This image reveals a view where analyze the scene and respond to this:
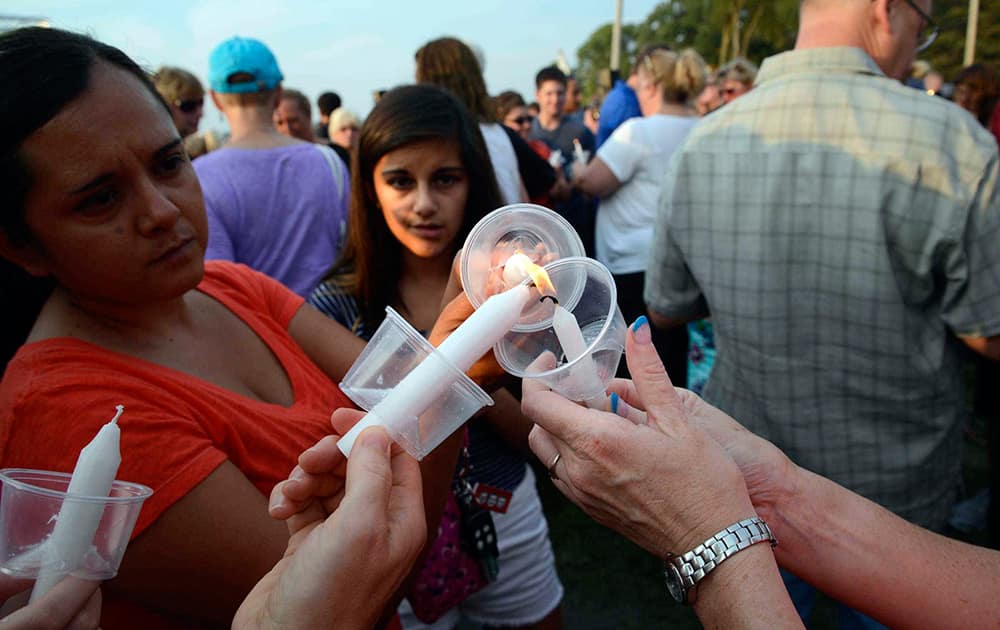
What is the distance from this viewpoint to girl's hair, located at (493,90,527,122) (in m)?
6.85

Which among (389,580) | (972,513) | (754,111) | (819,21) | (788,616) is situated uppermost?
(819,21)

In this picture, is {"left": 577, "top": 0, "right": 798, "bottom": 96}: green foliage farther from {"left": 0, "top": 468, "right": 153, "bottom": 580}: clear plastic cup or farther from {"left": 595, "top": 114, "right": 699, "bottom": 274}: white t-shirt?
{"left": 0, "top": 468, "right": 153, "bottom": 580}: clear plastic cup

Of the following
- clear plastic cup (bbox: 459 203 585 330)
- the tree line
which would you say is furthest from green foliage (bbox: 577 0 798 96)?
clear plastic cup (bbox: 459 203 585 330)

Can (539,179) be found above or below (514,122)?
above

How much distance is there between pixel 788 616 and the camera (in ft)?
3.22

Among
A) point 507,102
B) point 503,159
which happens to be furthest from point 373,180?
point 507,102

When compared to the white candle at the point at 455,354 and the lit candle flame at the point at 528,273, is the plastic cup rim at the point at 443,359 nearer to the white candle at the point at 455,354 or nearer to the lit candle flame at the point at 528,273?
the white candle at the point at 455,354

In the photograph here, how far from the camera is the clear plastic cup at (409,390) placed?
37.2 inches

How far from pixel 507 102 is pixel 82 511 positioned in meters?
6.58

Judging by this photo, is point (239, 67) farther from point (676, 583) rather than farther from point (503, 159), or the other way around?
point (676, 583)

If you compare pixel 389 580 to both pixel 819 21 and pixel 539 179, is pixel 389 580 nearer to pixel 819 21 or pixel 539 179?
pixel 819 21

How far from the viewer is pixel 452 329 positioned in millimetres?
1372

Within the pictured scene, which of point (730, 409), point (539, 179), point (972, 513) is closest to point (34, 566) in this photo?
point (730, 409)

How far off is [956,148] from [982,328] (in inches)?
22.2
